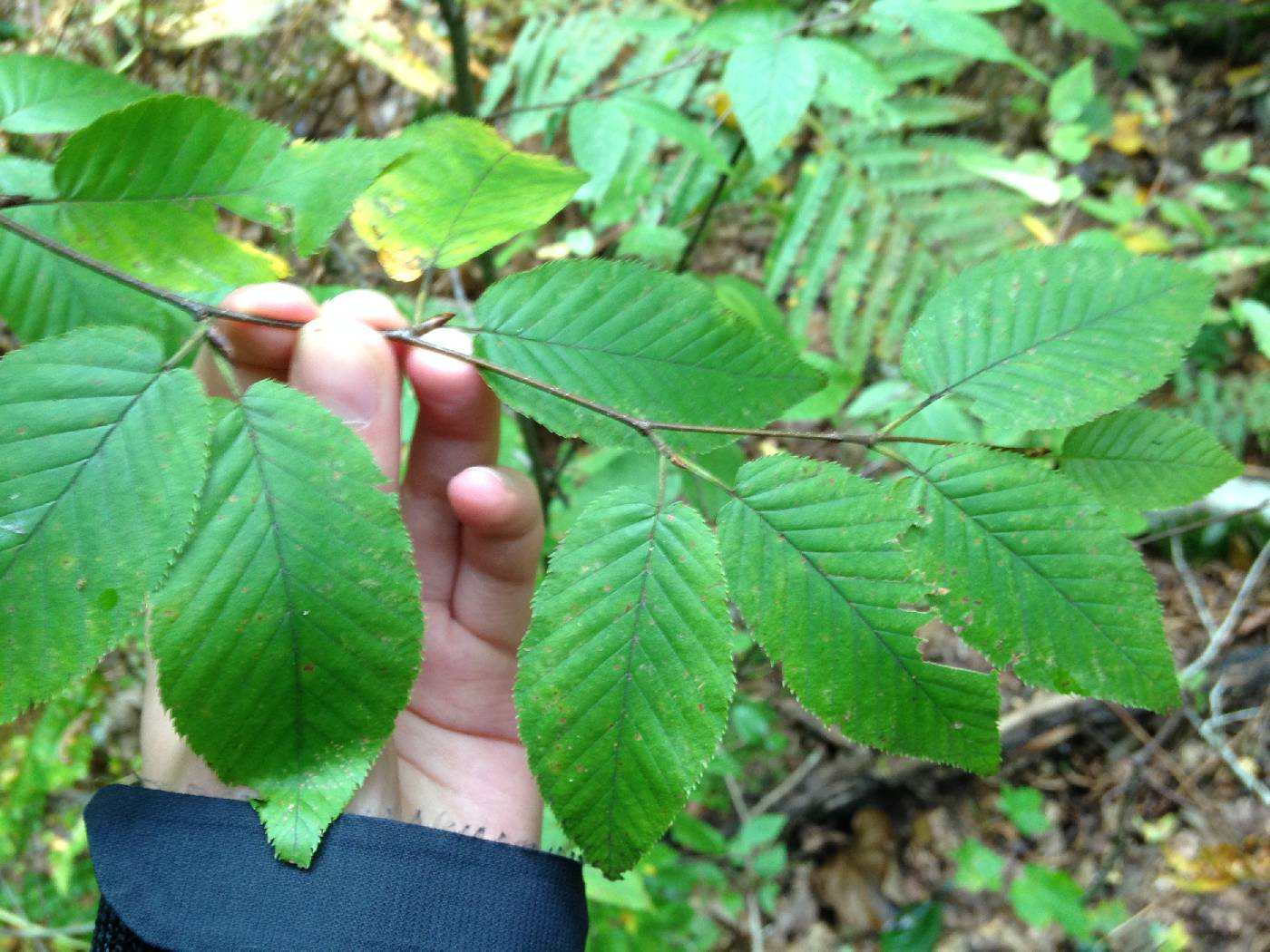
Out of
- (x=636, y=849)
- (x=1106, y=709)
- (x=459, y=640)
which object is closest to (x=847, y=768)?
(x=1106, y=709)

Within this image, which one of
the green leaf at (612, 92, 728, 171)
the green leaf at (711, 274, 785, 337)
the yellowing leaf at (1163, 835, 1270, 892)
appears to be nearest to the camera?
the green leaf at (612, 92, 728, 171)

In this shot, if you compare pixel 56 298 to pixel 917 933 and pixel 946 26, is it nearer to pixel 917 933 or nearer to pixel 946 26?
pixel 946 26

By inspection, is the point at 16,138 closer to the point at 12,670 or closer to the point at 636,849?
the point at 12,670

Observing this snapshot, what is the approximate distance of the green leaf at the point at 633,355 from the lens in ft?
2.40

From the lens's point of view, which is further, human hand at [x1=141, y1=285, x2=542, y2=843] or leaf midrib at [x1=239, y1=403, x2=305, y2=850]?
human hand at [x1=141, y1=285, x2=542, y2=843]

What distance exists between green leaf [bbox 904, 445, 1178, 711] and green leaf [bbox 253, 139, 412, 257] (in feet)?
1.91

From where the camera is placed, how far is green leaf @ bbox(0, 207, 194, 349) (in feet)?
2.68

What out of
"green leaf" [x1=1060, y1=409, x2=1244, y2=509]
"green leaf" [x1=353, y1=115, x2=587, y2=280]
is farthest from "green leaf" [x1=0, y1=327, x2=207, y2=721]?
"green leaf" [x1=1060, y1=409, x2=1244, y2=509]

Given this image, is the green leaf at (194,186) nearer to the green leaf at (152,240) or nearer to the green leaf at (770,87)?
the green leaf at (152,240)

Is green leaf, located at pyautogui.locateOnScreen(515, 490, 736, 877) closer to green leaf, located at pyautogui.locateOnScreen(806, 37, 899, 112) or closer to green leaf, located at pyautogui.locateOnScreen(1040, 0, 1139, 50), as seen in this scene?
green leaf, located at pyautogui.locateOnScreen(806, 37, 899, 112)

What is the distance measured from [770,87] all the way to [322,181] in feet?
2.27

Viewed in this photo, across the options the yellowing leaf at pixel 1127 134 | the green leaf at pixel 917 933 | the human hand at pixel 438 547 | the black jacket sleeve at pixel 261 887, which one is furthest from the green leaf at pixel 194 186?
the yellowing leaf at pixel 1127 134

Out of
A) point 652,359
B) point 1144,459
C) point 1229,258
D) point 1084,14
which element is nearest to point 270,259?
point 652,359

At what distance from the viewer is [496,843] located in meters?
0.91
